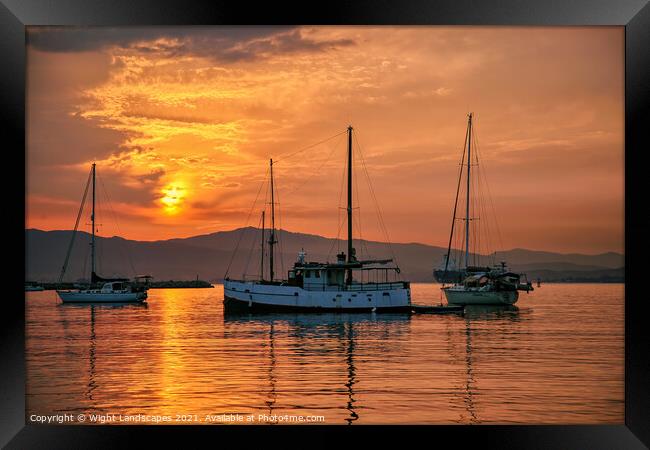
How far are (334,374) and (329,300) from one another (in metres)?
23.4

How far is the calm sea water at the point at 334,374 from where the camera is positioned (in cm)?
1161

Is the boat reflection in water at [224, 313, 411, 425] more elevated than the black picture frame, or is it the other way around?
the black picture frame

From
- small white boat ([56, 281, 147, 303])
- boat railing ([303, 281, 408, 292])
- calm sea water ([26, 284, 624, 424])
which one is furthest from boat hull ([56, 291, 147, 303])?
calm sea water ([26, 284, 624, 424])

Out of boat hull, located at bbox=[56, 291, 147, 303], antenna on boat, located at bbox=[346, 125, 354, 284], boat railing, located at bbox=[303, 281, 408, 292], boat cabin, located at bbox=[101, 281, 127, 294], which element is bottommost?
boat hull, located at bbox=[56, 291, 147, 303]

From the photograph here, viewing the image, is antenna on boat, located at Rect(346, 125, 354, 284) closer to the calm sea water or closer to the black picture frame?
the calm sea water

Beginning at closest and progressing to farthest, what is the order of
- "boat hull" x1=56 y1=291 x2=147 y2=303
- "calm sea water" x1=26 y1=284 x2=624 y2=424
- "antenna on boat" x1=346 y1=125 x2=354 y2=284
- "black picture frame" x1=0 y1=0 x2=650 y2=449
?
"black picture frame" x1=0 y1=0 x2=650 y2=449
"calm sea water" x1=26 y1=284 x2=624 y2=424
"antenna on boat" x1=346 y1=125 x2=354 y2=284
"boat hull" x1=56 y1=291 x2=147 y2=303

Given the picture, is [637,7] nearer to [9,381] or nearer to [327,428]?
[327,428]

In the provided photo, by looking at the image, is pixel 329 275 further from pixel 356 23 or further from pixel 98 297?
pixel 356 23

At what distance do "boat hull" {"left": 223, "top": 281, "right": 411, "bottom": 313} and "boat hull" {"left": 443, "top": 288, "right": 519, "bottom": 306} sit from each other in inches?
480

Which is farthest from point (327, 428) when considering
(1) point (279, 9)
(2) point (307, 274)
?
(2) point (307, 274)

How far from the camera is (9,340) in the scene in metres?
7.57

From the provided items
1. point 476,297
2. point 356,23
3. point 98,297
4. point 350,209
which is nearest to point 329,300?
point 350,209

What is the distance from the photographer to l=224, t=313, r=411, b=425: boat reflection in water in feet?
42.4

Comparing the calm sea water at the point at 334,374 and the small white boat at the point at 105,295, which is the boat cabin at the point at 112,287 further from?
the calm sea water at the point at 334,374
